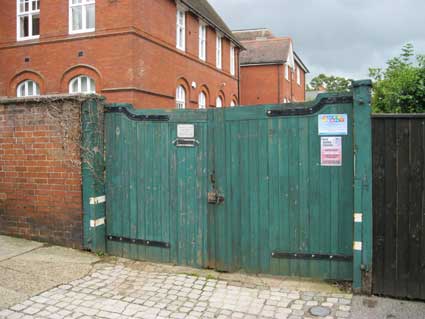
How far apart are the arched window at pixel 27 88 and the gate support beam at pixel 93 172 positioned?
40.0 feet

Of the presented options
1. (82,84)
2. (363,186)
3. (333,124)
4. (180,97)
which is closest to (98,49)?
(82,84)

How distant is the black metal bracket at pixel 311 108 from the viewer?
482cm

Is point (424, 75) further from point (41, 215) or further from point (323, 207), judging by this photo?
point (41, 215)

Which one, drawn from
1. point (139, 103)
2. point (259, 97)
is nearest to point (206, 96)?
point (139, 103)

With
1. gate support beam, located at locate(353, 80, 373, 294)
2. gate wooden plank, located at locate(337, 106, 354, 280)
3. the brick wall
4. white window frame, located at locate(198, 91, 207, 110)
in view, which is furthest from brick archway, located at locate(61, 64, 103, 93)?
gate support beam, located at locate(353, 80, 373, 294)

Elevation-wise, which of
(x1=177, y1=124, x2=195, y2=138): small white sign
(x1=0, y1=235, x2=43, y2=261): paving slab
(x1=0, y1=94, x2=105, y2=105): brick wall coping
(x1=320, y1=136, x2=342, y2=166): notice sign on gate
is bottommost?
(x1=0, y1=235, x2=43, y2=261): paving slab

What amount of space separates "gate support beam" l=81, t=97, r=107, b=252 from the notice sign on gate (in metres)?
3.29

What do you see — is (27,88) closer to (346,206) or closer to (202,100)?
(202,100)

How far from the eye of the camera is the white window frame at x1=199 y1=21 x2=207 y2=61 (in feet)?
71.5

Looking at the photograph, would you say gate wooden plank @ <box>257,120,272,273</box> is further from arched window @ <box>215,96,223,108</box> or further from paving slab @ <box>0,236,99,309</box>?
arched window @ <box>215,96,223,108</box>

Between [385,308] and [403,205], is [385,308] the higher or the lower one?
the lower one

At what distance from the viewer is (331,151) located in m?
4.92

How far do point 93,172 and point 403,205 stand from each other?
4197 mm

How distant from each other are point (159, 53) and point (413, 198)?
1382 centimetres
